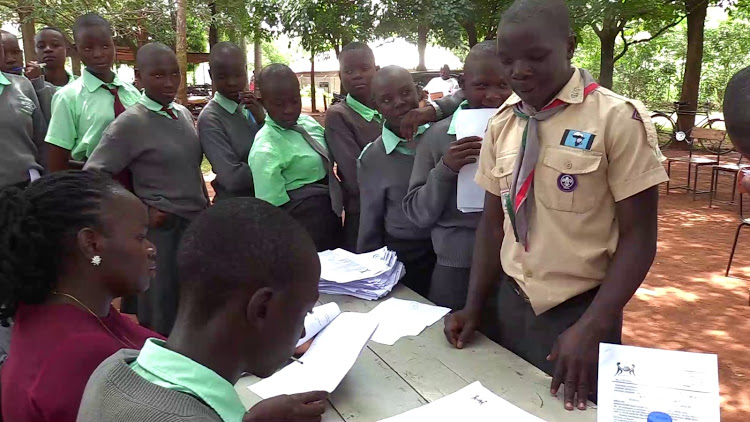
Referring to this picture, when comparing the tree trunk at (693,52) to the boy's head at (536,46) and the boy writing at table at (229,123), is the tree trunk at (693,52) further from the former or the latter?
the boy's head at (536,46)

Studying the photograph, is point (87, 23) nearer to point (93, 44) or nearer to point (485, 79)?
point (93, 44)

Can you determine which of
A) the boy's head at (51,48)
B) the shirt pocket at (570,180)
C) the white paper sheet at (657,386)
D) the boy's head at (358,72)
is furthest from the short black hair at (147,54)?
the white paper sheet at (657,386)

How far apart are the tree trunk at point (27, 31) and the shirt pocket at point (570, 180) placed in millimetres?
11245

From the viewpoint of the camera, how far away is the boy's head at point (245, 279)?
0.93m

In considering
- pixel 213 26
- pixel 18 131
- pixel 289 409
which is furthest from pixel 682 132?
pixel 213 26

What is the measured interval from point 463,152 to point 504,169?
8.6 inches

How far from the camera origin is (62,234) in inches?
51.3

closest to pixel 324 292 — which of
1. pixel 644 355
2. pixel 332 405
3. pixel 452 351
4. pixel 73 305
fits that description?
pixel 452 351

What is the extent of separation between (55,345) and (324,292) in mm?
1048

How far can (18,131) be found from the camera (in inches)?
122

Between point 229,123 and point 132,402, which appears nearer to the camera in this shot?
point 132,402

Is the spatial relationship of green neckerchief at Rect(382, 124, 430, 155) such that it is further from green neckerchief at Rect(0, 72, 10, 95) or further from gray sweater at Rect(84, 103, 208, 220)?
green neckerchief at Rect(0, 72, 10, 95)

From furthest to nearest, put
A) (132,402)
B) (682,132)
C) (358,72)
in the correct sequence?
1. (682,132)
2. (358,72)
3. (132,402)

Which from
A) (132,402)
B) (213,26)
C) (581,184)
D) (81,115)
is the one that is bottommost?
(132,402)
